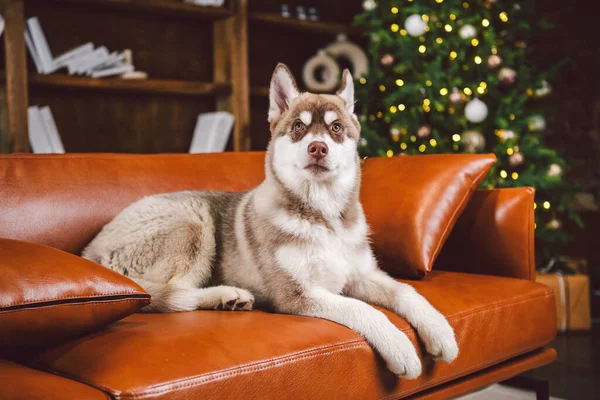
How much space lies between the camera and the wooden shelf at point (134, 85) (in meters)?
3.61

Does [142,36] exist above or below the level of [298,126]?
above

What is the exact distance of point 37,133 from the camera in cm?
353

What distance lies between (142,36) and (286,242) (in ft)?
9.86

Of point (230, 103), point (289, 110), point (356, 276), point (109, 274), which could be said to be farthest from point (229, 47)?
point (109, 274)

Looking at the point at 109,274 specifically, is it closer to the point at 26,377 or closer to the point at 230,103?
the point at 26,377

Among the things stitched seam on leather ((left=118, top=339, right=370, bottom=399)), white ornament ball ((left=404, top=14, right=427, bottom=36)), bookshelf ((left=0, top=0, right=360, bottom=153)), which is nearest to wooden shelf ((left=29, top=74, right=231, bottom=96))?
bookshelf ((left=0, top=0, right=360, bottom=153))

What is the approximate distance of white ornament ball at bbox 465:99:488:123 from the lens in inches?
155

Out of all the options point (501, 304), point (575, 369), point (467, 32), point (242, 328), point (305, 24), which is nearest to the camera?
A: point (242, 328)

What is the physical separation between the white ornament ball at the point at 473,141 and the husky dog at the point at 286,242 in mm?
2104

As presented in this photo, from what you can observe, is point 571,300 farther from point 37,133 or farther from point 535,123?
point 37,133

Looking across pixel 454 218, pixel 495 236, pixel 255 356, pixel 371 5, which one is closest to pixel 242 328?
pixel 255 356

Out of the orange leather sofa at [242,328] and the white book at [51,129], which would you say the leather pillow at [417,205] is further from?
the white book at [51,129]

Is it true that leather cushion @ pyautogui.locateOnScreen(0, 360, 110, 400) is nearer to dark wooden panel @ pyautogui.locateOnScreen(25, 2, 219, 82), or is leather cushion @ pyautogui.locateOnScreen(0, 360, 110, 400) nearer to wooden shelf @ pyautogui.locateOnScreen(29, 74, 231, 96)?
wooden shelf @ pyautogui.locateOnScreen(29, 74, 231, 96)

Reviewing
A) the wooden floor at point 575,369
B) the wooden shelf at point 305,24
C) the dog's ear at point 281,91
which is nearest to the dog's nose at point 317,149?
the dog's ear at point 281,91
